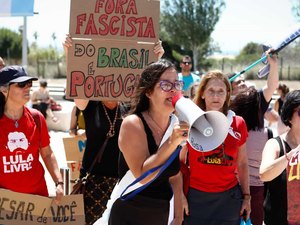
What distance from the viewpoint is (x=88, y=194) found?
15.3 feet

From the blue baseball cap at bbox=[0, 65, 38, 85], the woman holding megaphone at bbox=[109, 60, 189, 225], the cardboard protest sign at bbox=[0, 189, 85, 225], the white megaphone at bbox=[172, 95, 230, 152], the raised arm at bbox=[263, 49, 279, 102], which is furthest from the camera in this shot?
the raised arm at bbox=[263, 49, 279, 102]

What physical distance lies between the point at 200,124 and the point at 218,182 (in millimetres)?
1228

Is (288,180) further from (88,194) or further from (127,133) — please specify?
(88,194)

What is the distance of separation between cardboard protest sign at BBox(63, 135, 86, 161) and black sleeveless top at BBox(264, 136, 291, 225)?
267cm

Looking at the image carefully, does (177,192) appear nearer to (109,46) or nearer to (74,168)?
(109,46)

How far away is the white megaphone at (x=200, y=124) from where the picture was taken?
265cm

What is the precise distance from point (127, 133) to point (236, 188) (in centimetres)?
117

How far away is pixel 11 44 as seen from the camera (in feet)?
199

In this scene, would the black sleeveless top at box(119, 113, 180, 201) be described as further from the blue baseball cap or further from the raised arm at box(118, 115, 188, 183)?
the blue baseball cap

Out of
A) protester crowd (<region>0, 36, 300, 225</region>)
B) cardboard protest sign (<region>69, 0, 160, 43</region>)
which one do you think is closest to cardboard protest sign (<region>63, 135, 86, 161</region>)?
protester crowd (<region>0, 36, 300, 225</region>)

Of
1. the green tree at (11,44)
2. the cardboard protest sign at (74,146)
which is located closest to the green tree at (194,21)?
the green tree at (11,44)

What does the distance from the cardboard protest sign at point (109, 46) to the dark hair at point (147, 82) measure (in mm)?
1230

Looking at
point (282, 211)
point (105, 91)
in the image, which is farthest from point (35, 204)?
point (282, 211)

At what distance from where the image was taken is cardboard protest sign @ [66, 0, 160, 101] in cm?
450
